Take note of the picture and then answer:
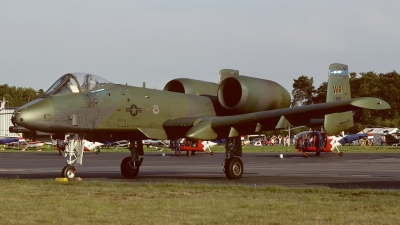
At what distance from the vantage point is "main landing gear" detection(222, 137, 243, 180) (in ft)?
68.6

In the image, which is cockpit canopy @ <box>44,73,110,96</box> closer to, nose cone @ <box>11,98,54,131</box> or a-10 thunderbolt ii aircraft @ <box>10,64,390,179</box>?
a-10 thunderbolt ii aircraft @ <box>10,64,390,179</box>

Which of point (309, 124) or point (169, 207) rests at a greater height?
point (309, 124)

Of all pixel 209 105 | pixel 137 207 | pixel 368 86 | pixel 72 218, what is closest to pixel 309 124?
pixel 209 105

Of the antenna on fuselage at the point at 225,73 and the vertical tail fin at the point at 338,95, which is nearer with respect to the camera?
the vertical tail fin at the point at 338,95

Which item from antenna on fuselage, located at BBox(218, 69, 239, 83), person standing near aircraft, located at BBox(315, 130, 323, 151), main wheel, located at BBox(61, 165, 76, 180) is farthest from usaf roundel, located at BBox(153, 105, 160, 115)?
person standing near aircraft, located at BBox(315, 130, 323, 151)

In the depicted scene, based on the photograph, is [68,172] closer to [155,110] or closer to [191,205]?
[155,110]

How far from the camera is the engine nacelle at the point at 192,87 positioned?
23688 millimetres

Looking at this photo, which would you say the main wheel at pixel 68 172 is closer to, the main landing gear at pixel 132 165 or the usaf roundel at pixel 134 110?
the usaf roundel at pixel 134 110

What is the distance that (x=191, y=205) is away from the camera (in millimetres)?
12055

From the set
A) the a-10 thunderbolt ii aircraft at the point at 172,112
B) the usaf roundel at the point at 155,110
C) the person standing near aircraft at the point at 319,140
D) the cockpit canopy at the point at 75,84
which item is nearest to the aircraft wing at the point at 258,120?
the a-10 thunderbolt ii aircraft at the point at 172,112

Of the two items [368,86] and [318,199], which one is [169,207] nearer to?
[318,199]

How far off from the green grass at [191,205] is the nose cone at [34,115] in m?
2.19

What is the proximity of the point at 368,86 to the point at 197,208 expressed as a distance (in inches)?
4461

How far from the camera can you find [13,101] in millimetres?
137250
